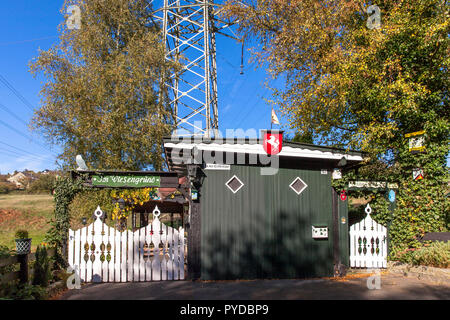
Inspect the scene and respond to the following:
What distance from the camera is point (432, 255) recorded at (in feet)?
28.0

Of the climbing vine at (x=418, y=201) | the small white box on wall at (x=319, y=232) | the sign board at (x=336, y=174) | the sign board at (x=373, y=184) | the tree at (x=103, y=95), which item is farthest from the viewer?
the tree at (x=103, y=95)

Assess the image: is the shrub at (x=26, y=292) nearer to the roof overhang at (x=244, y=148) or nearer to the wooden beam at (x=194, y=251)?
the wooden beam at (x=194, y=251)

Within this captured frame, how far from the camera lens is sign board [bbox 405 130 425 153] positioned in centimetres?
1030

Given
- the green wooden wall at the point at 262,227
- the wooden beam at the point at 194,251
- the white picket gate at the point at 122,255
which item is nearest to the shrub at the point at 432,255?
the green wooden wall at the point at 262,227

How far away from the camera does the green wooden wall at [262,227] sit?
8500 mm

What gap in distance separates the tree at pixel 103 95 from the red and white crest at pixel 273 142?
395 inches

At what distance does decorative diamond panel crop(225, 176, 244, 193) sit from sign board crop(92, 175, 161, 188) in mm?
1935

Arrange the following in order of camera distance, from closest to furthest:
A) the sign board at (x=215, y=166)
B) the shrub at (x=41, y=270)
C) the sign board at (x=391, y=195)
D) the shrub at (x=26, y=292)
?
the shrub at (x=26, y=292) < the shrub at (x=41, y=270) < the sign board at (x=215, y=166) < the sign board at (x=391, y=195)

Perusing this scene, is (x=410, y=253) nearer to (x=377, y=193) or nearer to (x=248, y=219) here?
(x=377, y=193)

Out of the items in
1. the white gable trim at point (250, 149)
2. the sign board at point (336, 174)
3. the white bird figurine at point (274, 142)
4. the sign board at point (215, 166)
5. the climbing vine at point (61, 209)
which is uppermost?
the white bird figurine at point (274, 142)

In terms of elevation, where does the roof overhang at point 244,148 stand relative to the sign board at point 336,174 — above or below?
above

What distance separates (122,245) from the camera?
834 cm

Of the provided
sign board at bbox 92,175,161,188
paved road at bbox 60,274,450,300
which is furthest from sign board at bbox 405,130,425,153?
sign board at bbox 92,175,161,188
